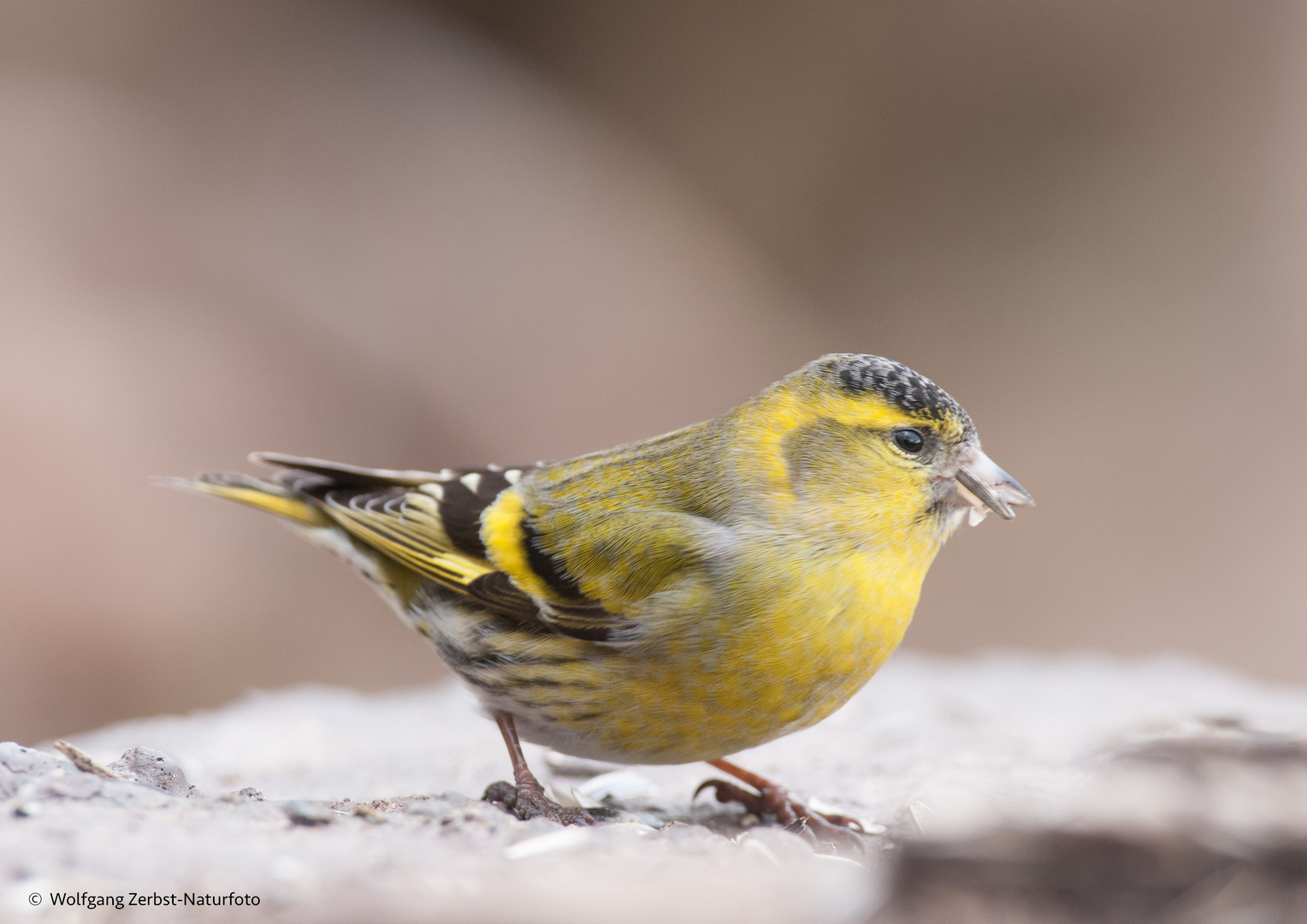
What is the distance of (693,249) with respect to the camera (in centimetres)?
1048

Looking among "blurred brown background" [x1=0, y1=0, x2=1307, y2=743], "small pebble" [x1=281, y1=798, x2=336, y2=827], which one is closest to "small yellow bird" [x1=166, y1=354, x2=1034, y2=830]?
"small pebble" [x1=281, y1=798, x2=336, y2=827]

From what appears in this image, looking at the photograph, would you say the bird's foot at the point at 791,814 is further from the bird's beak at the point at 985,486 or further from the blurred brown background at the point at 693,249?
the blurred brown background at the point at 693,249

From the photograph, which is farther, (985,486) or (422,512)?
(422,512)

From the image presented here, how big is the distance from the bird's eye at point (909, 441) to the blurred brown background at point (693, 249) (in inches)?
235

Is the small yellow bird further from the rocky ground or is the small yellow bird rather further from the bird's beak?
the rocky ground

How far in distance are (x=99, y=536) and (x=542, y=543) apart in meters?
5.19

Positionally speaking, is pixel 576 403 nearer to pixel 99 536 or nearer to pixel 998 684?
pixel 99 536

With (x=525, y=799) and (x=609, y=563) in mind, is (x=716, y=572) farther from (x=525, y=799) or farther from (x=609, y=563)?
(x=525, y=799)

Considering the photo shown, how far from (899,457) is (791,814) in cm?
107

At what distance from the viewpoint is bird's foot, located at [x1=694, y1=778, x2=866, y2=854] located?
3102 millimetres

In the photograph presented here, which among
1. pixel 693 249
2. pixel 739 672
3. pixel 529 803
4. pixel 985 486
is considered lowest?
pixel 529 803

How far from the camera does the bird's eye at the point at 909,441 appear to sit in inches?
118

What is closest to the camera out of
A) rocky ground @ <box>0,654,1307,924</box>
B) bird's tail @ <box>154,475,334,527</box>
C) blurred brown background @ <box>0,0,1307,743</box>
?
rocky ground @ <box>0,654,1307,924</box>

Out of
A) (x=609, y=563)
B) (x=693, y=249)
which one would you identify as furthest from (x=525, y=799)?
(x=693, y=249)
